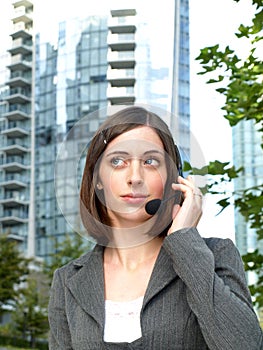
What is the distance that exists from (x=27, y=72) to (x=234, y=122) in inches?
573

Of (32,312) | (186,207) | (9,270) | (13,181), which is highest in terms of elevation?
(13,181)

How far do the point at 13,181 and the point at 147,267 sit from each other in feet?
55.8

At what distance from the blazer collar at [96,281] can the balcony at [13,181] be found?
1604cm

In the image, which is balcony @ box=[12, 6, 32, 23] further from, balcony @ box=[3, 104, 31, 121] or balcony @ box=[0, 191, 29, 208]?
balcony @ box=[0, 191, 29, 208]

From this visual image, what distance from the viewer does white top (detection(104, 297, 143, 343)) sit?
768 millimetres

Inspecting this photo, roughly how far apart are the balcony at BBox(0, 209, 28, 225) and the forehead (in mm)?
16817

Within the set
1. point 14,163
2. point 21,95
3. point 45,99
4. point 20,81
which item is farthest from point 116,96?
point 14,163

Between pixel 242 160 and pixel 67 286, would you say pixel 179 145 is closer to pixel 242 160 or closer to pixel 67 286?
pixel 67 286

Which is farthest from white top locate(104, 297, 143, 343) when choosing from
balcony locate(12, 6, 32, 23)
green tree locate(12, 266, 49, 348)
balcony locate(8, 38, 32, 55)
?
balcony locate(8, 38, 32, 55)

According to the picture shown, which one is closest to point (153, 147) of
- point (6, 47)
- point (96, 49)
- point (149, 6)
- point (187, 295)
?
point (187, 295)

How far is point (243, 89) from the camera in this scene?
1475mm

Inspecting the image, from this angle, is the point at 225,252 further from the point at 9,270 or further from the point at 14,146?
the point at 14,146

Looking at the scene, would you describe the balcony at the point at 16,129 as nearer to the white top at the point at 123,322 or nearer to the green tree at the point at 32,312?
the green tree at the point at 32,312

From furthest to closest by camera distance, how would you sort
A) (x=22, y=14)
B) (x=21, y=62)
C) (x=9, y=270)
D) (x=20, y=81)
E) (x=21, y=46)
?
(x=20, y=81) < (x=21, y=62) < (x=21, y=46) < (x=9, y=270) < (x=22, y=14)
